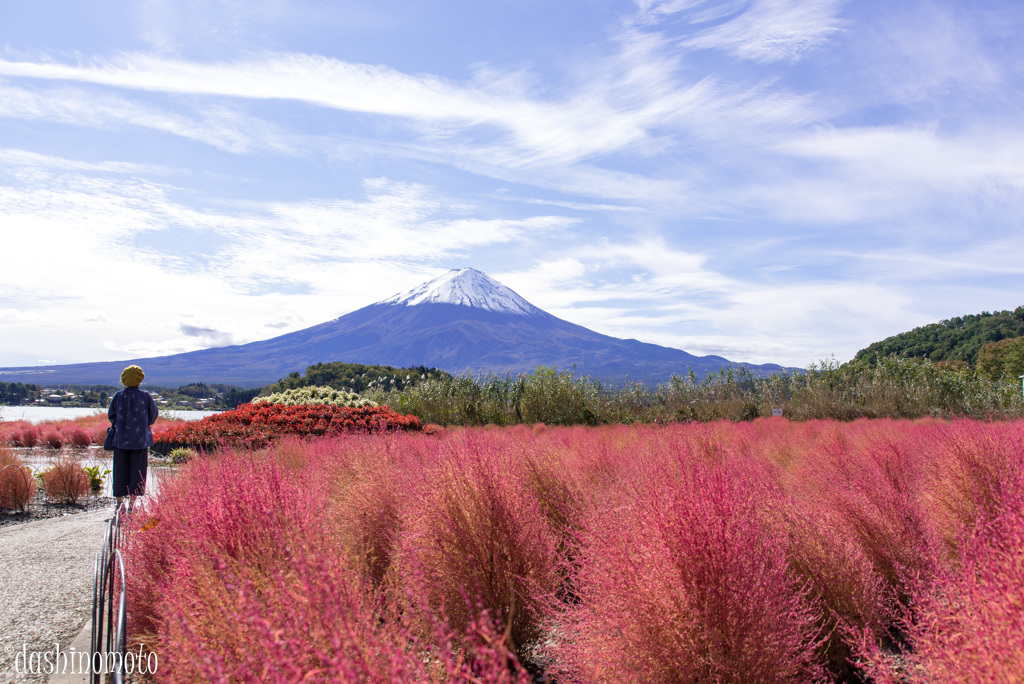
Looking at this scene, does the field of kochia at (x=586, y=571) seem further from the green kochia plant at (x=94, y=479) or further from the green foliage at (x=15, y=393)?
the green foliage at (x=15, y=393)

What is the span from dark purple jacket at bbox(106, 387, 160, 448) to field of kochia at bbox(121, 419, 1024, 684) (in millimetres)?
2495

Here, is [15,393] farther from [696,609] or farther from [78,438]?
[696,609]

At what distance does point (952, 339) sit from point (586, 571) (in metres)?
58.7

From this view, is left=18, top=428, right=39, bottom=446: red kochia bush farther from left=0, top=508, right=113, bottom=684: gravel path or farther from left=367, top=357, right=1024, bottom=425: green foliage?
left=0, top=508, right=113, bottom=684: gravel path

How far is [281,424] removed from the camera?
39.8 ft

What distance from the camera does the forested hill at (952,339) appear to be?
4534cm

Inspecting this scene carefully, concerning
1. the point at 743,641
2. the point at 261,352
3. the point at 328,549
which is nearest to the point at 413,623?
the point at 328,549

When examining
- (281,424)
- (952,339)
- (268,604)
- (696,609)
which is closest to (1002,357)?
(952,339)

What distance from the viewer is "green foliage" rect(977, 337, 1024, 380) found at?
3703cm

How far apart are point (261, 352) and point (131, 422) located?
18957 centimetres

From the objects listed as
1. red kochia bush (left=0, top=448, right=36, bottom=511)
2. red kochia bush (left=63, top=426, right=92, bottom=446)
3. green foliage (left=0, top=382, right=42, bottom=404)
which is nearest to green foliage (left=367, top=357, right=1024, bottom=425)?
red kochia bush (left=63, top=426, right=92, bottom=446)

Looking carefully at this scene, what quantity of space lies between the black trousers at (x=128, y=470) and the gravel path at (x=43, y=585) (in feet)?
1.77

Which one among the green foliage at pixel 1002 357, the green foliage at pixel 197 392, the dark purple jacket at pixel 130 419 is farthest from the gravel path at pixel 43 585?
the green foliage at pixel 197 392

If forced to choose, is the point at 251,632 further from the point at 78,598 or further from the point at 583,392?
the point at 583,392
